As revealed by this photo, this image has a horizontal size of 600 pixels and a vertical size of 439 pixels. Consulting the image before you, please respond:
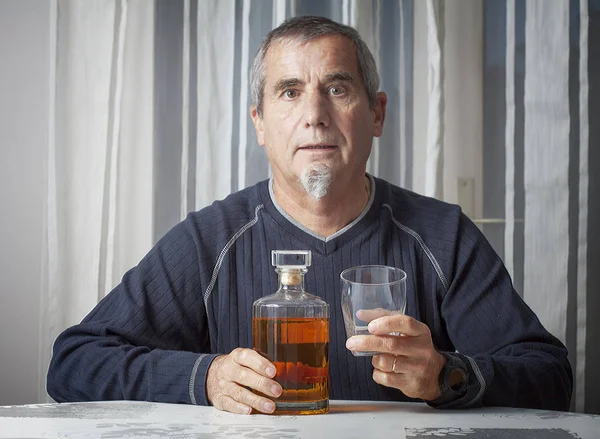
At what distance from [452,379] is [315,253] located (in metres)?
0.50

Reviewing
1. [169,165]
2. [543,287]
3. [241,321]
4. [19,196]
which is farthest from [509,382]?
[19,196]

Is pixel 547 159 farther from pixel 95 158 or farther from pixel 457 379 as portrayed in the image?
pixel 95 158

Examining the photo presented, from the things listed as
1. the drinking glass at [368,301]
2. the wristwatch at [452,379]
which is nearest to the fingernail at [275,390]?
the drinking glass at [368,301]

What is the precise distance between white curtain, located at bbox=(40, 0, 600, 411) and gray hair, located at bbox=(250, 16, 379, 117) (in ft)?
1.72

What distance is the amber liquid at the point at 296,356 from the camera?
3.91 feet

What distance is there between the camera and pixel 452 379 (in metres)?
1.32

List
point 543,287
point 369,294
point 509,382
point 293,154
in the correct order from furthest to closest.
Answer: point 543,287 → point 293,154 → point 509,382 → point 369,294

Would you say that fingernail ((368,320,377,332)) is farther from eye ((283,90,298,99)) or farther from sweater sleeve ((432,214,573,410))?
eye ((283,90,298,99))

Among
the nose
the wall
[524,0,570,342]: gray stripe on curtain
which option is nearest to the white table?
the nose

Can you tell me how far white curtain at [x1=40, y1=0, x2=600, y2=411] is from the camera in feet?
7.61

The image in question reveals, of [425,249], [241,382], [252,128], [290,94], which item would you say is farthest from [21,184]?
[241,382]

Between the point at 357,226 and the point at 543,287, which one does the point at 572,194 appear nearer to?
the point at 543,287

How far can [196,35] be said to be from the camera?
7.89 feet

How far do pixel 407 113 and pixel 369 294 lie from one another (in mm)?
1290
